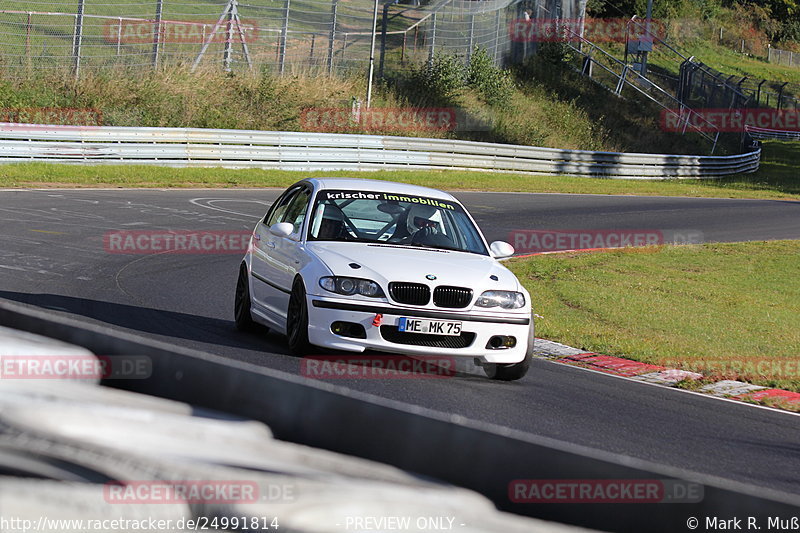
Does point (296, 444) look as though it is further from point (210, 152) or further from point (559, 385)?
point (210, 152)

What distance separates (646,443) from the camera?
687 cm

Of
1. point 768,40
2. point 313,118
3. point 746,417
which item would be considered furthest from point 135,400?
point 768,40

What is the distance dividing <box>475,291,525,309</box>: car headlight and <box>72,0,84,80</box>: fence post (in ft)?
80.2

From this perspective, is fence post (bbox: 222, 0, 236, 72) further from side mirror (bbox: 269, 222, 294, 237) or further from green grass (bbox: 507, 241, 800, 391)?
side mirror (bbox: 269, 222, 294, 237)

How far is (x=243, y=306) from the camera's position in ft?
33.1

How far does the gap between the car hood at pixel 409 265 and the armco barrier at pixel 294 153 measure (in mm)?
18011

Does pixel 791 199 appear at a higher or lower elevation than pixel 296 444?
lower

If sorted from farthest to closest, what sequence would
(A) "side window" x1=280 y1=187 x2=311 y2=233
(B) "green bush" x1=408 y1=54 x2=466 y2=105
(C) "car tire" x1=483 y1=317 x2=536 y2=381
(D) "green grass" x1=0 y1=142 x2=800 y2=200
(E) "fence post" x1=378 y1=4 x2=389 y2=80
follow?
(B) "green bush" x1=408 y1=54 x2=466 y2=105
(E) "fence post" x1=378 y1=4 x2=389 y2=80
(D) "green grass" x1=0 y1=142 x2=800 y2=200
(A) "side window" x1=280 y1=187 x2=311 y2=233
(C) "car tire" x1=483 y1=317 x2=536 y2=381

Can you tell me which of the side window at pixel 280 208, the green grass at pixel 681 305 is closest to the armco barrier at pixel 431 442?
the side window at pixel 280 208

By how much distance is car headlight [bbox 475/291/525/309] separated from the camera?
8.48 m

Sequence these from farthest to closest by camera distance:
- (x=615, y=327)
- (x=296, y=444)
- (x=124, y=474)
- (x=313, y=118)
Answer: (x=313, y=118) < (x=615, y=327) < (x=296, y=444) < (x=124, y=474)

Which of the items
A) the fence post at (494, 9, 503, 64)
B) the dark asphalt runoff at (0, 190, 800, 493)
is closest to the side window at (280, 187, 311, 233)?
the dark asphalt runoff at (0, 190, 800, 493)

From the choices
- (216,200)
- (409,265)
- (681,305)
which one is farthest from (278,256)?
(216,200)

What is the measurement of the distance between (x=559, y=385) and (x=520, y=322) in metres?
0.73
